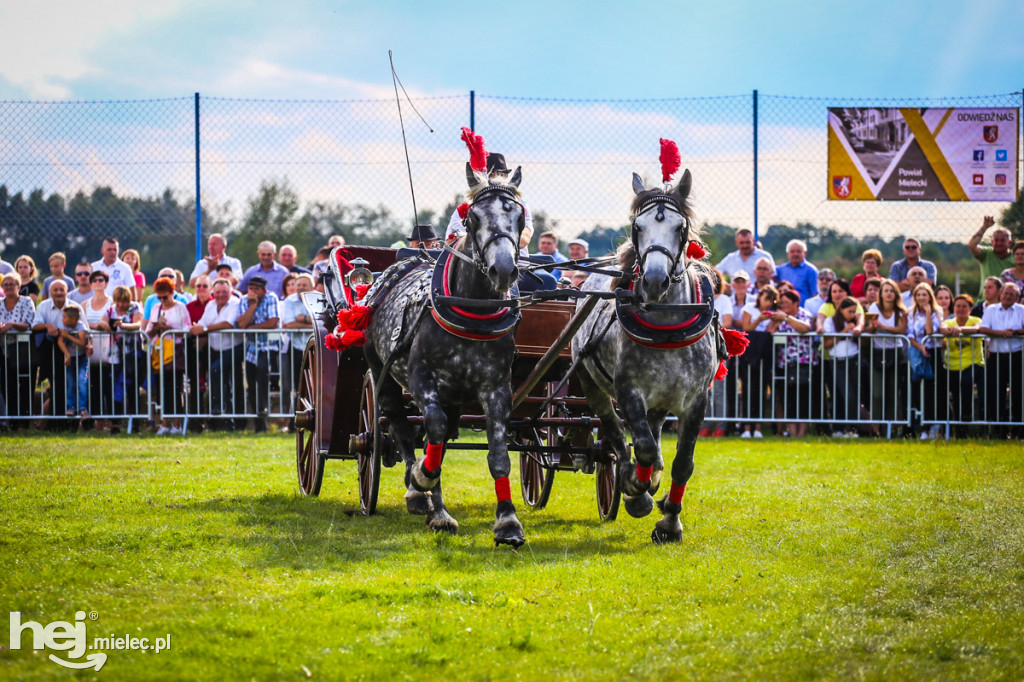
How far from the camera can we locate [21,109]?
1464 cm

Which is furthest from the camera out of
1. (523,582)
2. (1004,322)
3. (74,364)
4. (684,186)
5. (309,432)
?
(74,364)

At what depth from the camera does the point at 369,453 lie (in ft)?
24.7

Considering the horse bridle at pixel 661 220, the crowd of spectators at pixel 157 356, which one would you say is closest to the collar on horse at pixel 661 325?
the horse bridle at pixel 661 220

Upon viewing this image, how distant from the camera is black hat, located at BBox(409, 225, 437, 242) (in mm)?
7703

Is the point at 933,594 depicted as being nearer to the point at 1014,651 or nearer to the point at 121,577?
the point at 1014,651

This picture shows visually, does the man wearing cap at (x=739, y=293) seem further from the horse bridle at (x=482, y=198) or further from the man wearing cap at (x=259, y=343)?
the horse bridle at (x=482, y=198)

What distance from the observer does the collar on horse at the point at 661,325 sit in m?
6.20

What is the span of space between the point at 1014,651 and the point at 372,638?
2.42 m

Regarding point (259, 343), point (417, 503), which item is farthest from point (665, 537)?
point (259, 343)

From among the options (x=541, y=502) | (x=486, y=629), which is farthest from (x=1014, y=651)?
(x=541, y=502)

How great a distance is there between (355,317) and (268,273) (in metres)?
7.66

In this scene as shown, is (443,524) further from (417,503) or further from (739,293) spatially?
(739,293)

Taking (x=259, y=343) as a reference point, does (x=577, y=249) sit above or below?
above

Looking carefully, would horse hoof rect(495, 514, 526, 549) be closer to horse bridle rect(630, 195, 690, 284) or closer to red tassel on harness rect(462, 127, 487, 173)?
horse bridle rect(630, 195, 690, 284)
